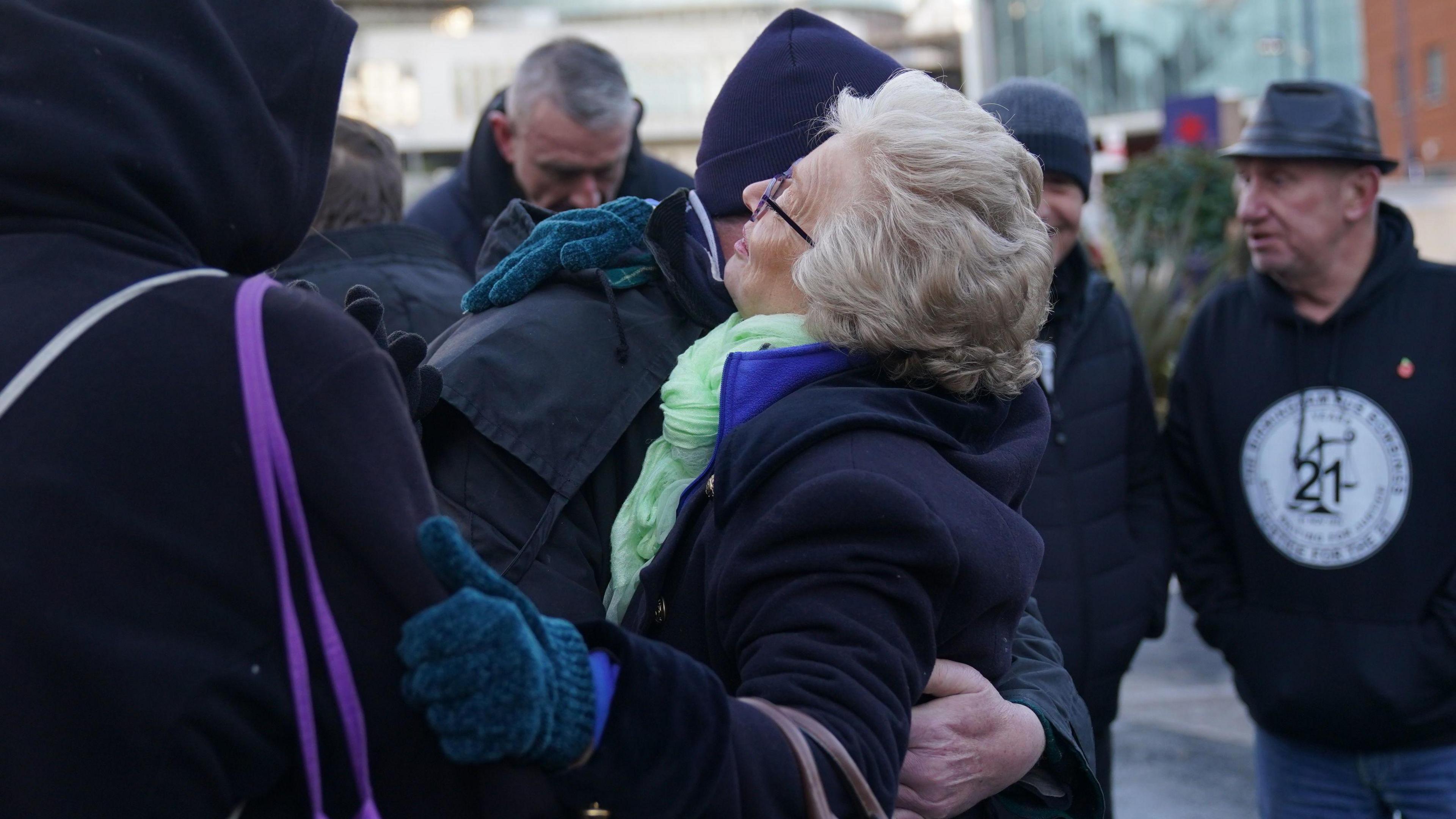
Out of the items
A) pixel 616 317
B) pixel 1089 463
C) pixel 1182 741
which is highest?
pixel 616 317

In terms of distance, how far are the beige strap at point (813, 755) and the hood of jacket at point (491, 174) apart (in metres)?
3.35

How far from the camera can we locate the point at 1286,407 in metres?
3.70

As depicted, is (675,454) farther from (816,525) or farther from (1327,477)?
(1327,477)

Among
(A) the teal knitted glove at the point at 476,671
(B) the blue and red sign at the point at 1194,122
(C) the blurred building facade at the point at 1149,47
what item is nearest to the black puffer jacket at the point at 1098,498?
(A) the teal knitted glove at the point at 476,671

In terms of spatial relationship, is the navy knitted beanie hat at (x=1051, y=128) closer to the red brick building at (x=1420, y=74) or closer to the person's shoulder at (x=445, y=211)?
the person's shoulder at (x=445, y=211)

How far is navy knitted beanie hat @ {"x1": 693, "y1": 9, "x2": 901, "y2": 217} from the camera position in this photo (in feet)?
7.22

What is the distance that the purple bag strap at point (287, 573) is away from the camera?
46.7 inches

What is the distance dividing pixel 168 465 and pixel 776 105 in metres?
1.33

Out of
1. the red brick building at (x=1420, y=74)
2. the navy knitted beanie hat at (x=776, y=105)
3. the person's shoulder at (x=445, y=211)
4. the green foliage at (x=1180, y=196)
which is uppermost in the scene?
the navy knitted beanie hat at (x=776, y=105)

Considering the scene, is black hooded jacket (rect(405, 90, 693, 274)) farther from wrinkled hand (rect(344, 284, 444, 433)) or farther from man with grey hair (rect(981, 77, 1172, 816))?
wrinkled hand (rect(344, 284, 444, 433))

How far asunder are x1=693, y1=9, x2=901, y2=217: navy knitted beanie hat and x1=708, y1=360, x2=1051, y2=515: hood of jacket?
1.66 feet

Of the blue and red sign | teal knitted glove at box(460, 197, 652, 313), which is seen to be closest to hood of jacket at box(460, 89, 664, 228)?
teal knitted glove at box(460, 197, 652, 313)

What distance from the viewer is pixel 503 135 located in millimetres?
4586

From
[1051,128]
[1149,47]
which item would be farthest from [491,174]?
[1149,47]
